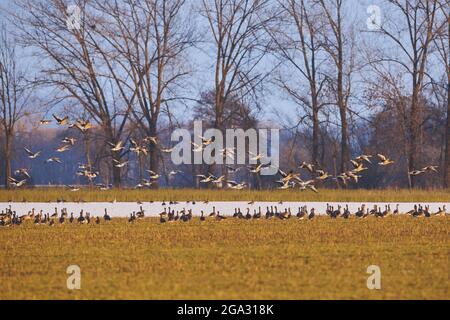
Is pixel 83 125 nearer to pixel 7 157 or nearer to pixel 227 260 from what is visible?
pixel 7 157

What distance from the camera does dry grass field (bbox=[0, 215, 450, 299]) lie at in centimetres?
1457

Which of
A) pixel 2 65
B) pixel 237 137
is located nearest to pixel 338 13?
pixel 237 137

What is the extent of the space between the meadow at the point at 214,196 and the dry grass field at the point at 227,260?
1123cm

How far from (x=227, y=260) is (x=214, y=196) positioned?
21.9m

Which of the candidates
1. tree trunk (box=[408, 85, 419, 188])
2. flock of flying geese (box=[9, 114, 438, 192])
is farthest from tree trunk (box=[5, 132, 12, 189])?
tree trunk (box=[408, 85, 419, 188])

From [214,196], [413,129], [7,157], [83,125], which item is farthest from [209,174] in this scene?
[7,157]

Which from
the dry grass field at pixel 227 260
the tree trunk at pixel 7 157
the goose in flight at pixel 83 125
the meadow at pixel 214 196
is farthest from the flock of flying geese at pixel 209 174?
the dry grass field at pixel 227 260

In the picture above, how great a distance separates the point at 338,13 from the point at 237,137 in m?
15.0

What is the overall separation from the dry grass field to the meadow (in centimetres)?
1123

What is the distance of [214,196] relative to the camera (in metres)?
40.3

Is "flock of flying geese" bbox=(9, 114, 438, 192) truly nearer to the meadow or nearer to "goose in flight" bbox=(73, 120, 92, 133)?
"goose in flight" bbox=(73, 120, 92, 133)

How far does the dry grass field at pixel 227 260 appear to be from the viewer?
1457 cm

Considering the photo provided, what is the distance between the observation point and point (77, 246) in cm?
2173

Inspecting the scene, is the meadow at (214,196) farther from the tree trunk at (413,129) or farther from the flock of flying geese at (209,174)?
the tree trunk at (413,129)
